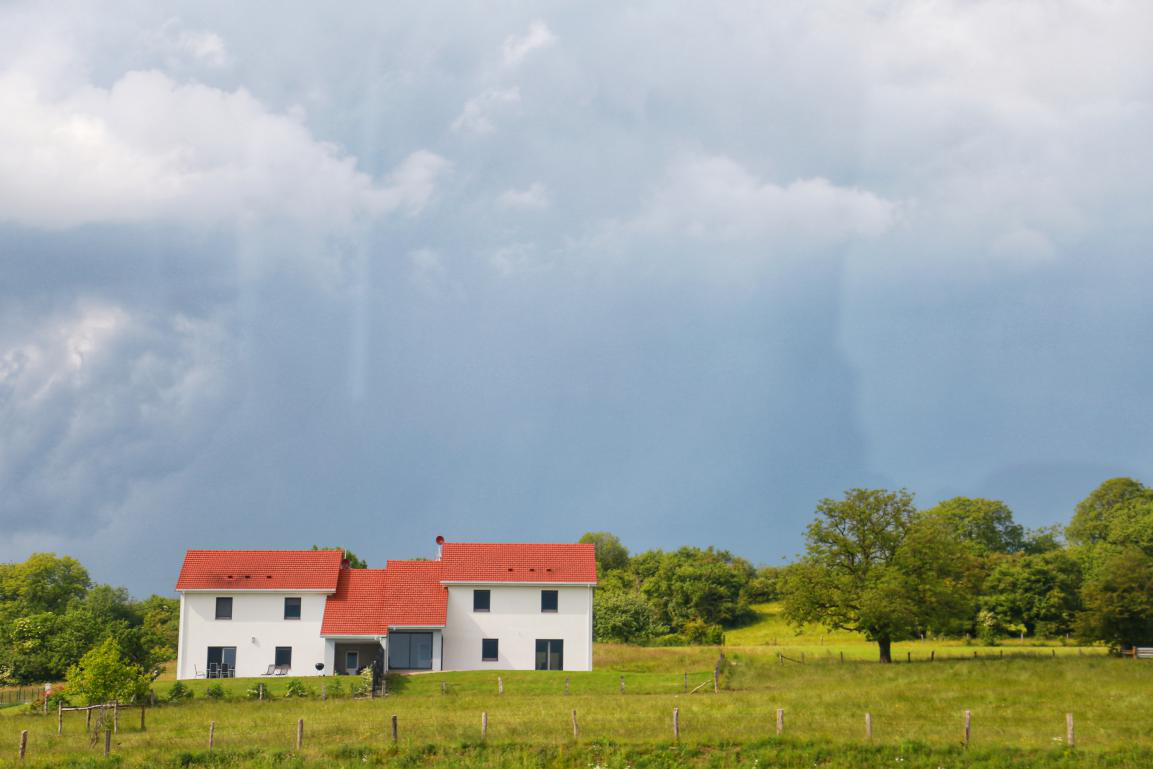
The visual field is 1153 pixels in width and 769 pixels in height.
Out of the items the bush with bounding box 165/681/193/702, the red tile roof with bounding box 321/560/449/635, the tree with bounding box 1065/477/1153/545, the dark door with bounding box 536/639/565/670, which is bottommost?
the bush with bounding box 165/681/193/702

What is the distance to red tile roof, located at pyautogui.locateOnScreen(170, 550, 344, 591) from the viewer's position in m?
54.7

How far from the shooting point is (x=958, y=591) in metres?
55.7

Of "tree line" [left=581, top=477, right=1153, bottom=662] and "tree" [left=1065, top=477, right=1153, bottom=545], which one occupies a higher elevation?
"tree" [left=1065, top=477, right=1153, bottom=545]

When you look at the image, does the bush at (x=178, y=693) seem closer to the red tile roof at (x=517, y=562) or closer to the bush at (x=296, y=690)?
the bush at (x=296, y=690)

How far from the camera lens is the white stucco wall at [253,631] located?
53750 millimetres

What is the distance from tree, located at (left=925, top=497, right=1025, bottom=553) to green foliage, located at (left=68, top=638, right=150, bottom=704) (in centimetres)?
8810

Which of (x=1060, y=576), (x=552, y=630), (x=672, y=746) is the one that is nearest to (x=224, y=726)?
(x=672, y=746)

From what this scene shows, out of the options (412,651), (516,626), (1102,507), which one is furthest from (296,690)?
(1102,507)

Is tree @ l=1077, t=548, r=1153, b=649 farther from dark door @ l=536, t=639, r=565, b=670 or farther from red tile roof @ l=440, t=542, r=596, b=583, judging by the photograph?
dark door @ l=536, t=639, r=565, b=670

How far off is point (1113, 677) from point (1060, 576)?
40223mm

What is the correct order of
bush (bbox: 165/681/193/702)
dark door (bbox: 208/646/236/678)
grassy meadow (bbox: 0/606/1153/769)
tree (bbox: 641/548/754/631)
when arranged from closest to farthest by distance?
grassy meadow (bbox: 0/606/1153/769)
bush (bbox: 165/681/193/702)
dark door (bbox: 208/646/236/678)
tree (bbox: 641/548/754/631)

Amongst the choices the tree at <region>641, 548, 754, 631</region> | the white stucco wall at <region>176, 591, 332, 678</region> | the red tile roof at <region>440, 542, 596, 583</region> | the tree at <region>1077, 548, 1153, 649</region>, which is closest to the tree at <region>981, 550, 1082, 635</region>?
the tree at <region>1077, 548, 1153, 649</region>

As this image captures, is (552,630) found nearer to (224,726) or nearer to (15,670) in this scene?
(224,726)

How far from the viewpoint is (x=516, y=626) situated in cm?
5494
